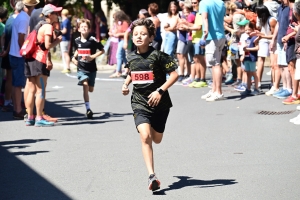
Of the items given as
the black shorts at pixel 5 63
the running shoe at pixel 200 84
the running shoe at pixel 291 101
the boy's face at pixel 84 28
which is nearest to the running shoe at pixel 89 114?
the boy's face at pixel 84 28

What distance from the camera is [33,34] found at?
1162 centimetres

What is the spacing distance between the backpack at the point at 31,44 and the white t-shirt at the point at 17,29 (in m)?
1.04

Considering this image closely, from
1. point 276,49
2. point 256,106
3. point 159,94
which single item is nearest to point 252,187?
point 159,94

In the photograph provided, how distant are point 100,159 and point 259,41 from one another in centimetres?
730

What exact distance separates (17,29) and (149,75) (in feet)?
19.3

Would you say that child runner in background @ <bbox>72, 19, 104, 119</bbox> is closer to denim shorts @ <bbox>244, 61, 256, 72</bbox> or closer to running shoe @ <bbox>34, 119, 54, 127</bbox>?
running shoe @ <bbox>34, 119, 54, 127</bbox>

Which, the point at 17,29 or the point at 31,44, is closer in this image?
the point at 31,44

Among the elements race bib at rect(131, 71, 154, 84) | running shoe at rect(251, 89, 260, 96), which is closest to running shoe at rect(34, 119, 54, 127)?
race bib at rect(131, 71, 154, 84)

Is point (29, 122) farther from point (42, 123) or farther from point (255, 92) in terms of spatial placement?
point (255, 92)

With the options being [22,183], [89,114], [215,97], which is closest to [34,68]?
[89,114]

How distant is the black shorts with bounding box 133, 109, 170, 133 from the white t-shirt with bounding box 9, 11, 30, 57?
18.8ft

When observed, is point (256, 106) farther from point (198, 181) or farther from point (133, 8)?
point (133, 8)

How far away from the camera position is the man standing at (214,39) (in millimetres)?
14672

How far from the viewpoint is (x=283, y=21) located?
13.8 m
